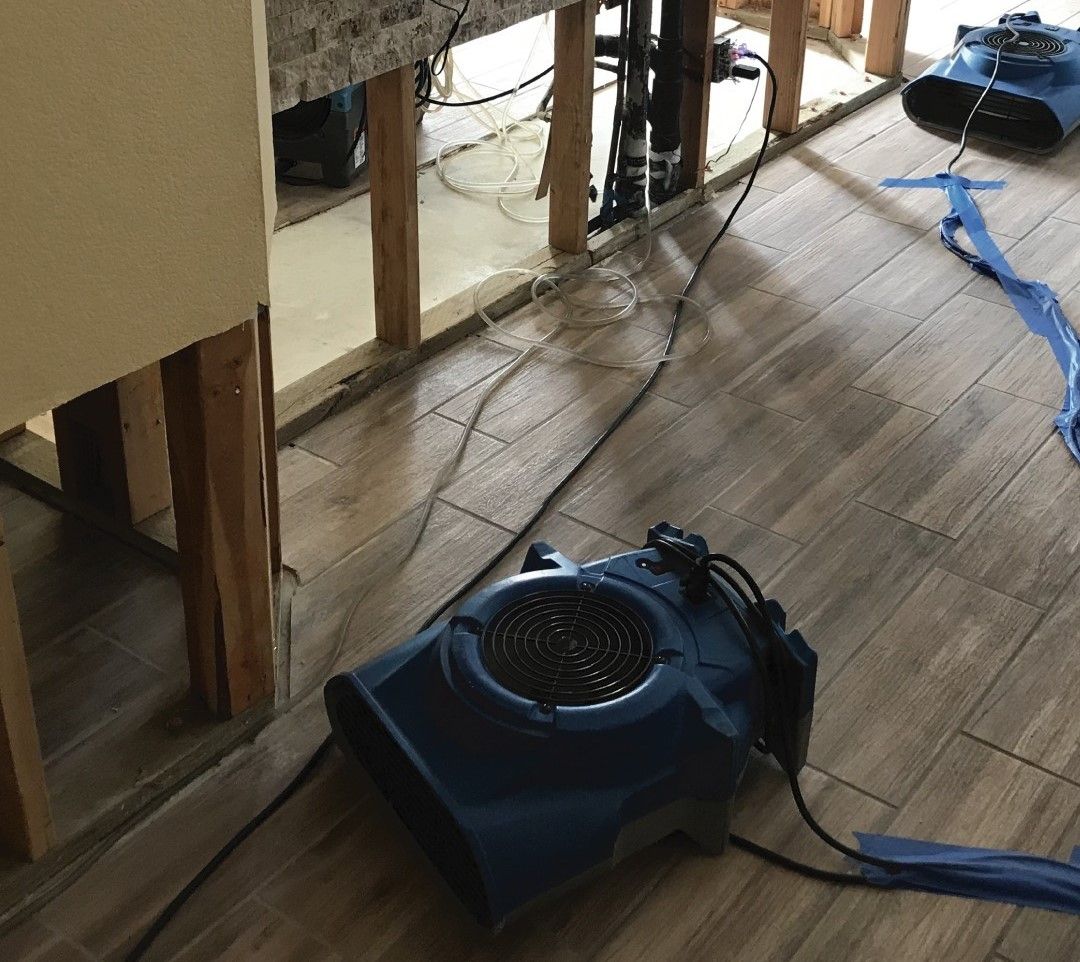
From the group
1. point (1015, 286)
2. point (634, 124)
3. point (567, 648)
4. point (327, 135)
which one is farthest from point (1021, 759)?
point (327, 135)

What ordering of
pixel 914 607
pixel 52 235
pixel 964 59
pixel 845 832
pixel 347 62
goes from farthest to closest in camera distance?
1. pixel 964 59
2. pixel 347 62
3. pixel 914 607
4. pixel 845 832
5. pixel 52 235

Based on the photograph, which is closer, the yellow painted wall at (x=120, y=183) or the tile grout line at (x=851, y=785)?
the yellow painted wall at (x=120, y=183)

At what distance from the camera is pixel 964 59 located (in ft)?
11.2

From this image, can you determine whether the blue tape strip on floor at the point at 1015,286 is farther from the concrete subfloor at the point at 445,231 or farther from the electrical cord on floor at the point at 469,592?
the concrete subfloor at the point at 445,231

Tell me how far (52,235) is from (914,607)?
1.24 metres

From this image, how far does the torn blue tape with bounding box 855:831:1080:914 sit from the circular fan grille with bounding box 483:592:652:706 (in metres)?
0.35

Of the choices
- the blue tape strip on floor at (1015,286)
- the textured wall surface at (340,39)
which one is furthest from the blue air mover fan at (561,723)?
the blue tape strip on floor at (1015,286)

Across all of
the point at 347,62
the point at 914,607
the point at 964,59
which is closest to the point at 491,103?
the point at 964,59

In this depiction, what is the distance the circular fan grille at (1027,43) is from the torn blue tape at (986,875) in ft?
8.07

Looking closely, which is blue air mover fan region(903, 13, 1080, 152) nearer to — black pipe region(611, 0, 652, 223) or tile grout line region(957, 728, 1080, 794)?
black pipe region(611, 0, 652, 223)

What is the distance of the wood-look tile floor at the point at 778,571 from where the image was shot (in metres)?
1.42

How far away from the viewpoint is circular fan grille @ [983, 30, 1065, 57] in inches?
132

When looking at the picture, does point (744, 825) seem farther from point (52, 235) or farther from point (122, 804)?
point (52, 235)

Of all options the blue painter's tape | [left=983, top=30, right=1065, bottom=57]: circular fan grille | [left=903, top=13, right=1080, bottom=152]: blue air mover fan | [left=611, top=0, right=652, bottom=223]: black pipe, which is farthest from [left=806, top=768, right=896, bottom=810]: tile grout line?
[left=983, top=30, right=1065, bottom=57]: circular fan grille
